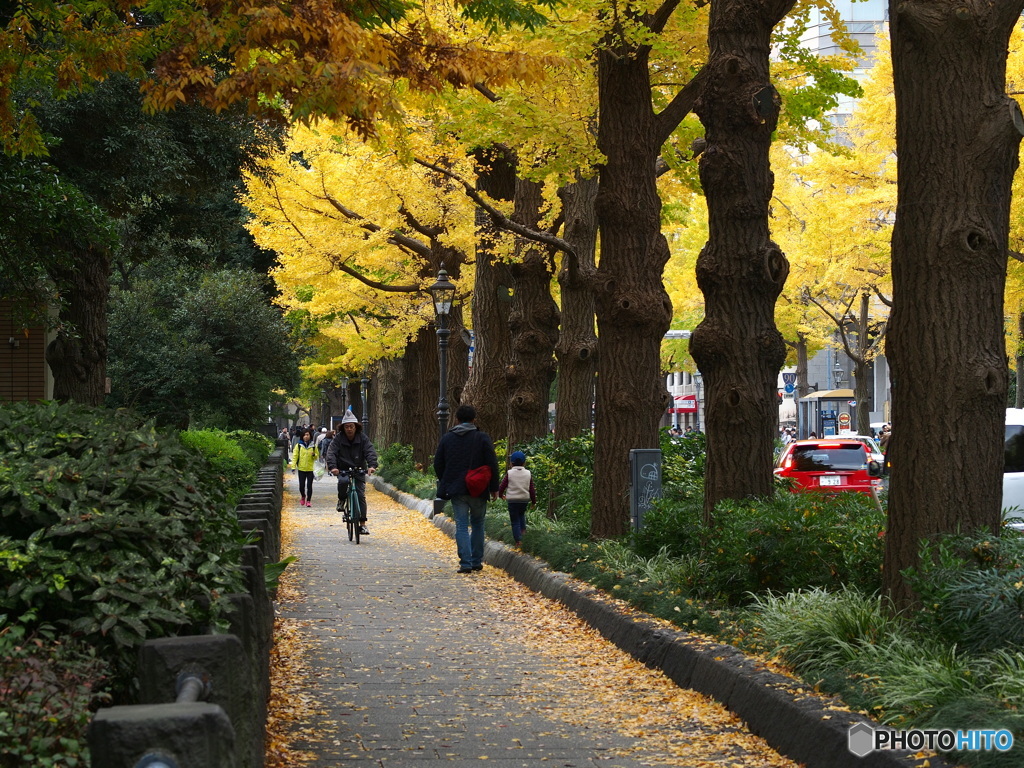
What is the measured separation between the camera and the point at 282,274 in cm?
3081

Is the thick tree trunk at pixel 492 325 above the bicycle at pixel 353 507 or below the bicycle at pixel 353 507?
above

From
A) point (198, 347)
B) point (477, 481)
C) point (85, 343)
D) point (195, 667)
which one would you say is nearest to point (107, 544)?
point (195, 667)

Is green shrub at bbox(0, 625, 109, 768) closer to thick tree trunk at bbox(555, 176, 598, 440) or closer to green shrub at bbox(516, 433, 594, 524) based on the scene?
green shrub at bbox(516, 433, 594, 524)

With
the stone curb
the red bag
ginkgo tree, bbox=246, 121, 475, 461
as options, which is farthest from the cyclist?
the stone curb

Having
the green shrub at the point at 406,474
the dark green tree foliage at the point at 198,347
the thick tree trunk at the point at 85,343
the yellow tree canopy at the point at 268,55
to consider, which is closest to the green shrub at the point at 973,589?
the yellow tree canopy at the point at 268,55

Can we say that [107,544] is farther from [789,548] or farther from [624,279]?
[624,279]

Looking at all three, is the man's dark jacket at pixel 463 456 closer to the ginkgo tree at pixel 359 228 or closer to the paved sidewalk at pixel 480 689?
the paved sidewalk at pixel 480 689

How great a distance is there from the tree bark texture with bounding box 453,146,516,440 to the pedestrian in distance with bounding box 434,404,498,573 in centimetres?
924

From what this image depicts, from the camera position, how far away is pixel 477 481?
51.6 feet

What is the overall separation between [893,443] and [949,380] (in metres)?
0.53

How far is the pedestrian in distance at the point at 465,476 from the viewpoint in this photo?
622 inches

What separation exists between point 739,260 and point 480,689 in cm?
461
